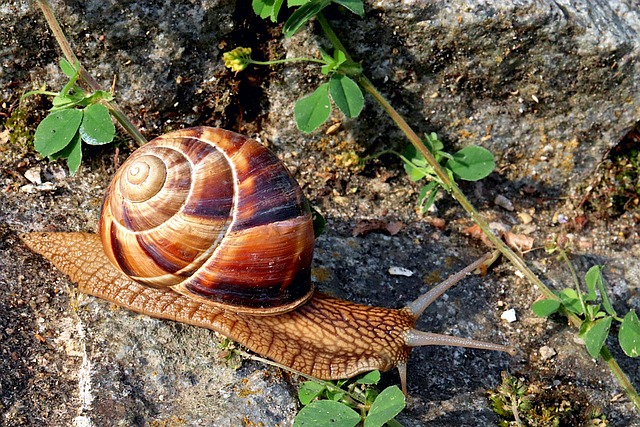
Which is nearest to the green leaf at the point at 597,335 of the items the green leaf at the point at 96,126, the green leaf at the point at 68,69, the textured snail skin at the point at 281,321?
the textured snail skin at the point at 281,321

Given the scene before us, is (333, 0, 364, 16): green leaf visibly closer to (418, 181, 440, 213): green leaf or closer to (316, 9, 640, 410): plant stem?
(316, 9, 640, 410): plant stem

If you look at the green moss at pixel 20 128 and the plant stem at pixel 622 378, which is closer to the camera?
the plant stem at pixel 622 378

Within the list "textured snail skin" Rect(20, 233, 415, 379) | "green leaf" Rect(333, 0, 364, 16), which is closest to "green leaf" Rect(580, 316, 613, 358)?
"textured snail skin" Rect(20, 233, 415, 379)

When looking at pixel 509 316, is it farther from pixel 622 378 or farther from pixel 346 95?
pixel 346 95

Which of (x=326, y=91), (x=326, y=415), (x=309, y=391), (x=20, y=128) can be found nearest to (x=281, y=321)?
(x=309, y=391)

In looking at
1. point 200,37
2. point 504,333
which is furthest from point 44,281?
point 504,333

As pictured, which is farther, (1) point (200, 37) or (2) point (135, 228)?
(1) point (200, 37)

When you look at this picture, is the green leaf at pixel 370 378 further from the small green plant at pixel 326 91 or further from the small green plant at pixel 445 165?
the small green plant at pixel 326 91

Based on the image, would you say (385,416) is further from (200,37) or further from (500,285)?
(200,37)
